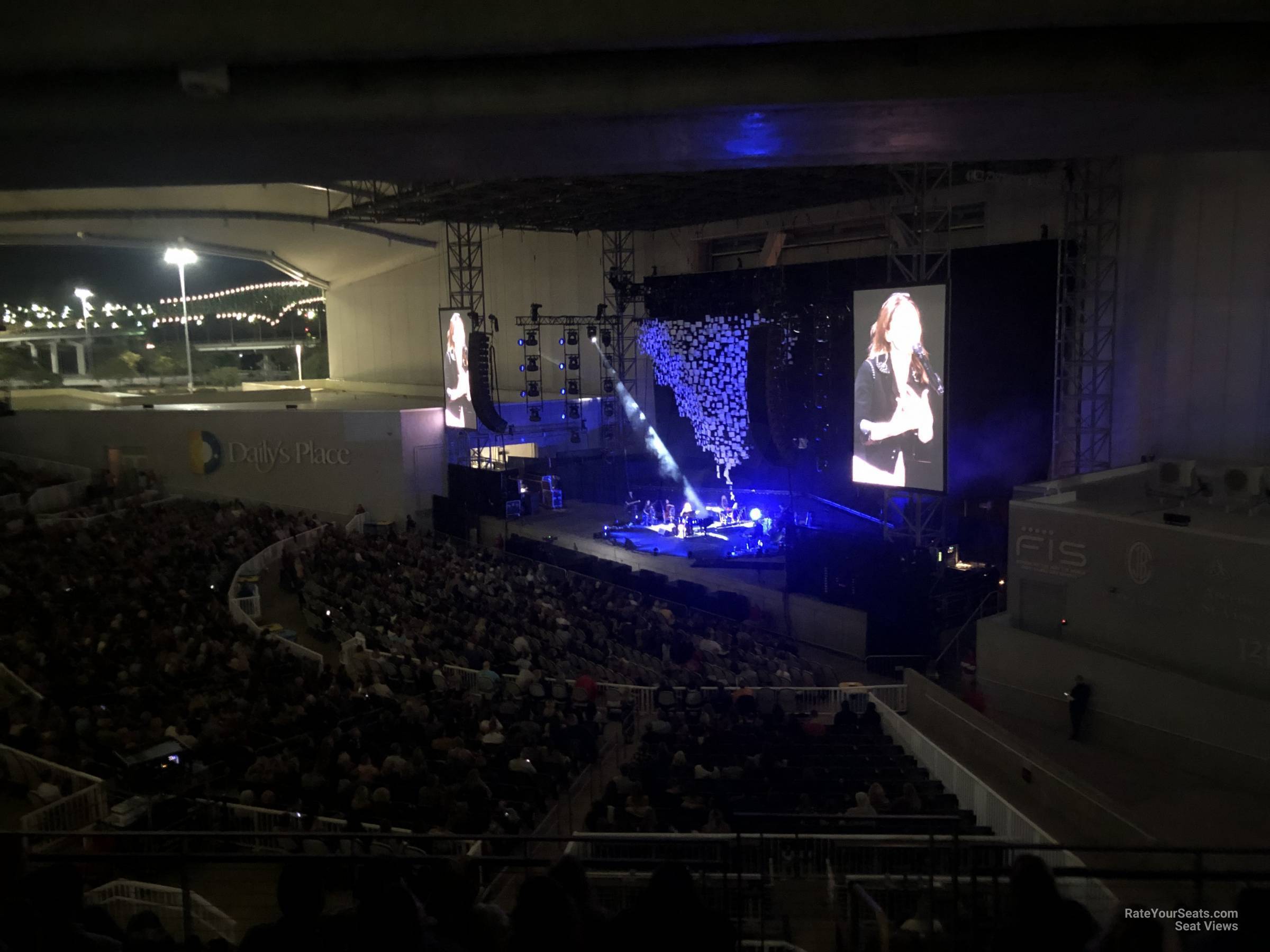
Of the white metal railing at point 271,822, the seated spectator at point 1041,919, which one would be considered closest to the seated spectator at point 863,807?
the white metal railing at point 271,822

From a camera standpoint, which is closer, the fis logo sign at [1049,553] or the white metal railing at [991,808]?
the white metal railing at [991,808]

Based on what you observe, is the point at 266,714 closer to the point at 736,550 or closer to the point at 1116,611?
the point at 1116,611


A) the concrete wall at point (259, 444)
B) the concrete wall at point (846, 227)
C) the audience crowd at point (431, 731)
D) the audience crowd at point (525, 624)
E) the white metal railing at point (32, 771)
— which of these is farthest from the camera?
the concrete wall at point (259, 444)

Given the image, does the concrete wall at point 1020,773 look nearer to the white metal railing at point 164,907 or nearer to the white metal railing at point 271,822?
the white metal railing at point 271,822

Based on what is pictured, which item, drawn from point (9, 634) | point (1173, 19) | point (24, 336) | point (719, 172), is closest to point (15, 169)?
point (1173, 19)

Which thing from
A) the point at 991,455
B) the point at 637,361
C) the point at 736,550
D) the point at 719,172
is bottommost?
the point at 736,550

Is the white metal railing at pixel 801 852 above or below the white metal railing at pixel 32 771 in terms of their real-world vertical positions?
above

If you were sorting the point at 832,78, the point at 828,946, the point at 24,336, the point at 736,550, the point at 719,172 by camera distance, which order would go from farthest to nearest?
the point at 24,336 → the point at 736,550 → the point at 719,172 → the point at 828,946 → the point at 832,78

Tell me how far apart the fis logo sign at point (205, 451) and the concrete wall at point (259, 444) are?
8 centimetres

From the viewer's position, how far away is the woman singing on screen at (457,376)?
64.1ft

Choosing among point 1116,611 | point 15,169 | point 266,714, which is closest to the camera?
point 15,169

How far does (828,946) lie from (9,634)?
9.97 m

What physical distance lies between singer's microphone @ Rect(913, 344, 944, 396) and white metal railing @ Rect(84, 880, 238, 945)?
9735 mm

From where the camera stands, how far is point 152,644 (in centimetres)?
991
